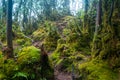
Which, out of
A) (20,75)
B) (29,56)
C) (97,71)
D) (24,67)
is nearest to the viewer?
(20,75)

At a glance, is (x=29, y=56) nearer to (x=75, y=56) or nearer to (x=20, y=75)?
(x=20, y=75)

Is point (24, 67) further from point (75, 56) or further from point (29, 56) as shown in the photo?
point (75, 56)

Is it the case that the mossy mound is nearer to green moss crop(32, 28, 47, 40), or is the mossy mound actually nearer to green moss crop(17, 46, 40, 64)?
green moss crop(17, 46, 40, 64)

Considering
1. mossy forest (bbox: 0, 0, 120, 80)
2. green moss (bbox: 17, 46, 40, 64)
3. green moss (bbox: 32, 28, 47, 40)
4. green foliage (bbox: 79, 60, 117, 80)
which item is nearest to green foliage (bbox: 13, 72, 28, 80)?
mossy forest (bbox: 0, 0, 120, 80)

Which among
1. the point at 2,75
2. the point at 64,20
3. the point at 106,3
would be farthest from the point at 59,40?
the point at 64,20

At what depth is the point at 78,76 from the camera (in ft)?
34.6

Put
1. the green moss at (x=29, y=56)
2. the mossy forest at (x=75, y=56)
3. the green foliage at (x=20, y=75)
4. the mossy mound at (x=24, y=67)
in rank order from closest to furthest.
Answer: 1. the green foliage at (x=20, y=75)
2. the mossy mound at (x=24, y=67)
3. the mossy forest at (x=75, y=56)
4. the green moss at (x=29, y=56)

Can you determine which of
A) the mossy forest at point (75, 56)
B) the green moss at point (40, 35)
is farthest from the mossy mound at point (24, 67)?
the green moss at point (40, 35)

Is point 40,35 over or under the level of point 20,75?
over

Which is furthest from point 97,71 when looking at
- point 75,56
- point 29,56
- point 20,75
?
point 75,56

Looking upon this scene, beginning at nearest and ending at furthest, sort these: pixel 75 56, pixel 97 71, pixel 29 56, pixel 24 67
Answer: pixel 24 67, pixel 97 71, pixel 29 56, pixel 75 56

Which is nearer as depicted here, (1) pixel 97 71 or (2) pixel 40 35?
(1) pixel 97 71

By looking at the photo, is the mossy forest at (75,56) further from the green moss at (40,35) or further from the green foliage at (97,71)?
the green moss at (40,35)

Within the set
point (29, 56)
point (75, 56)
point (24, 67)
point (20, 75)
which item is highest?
point (29, 56)
